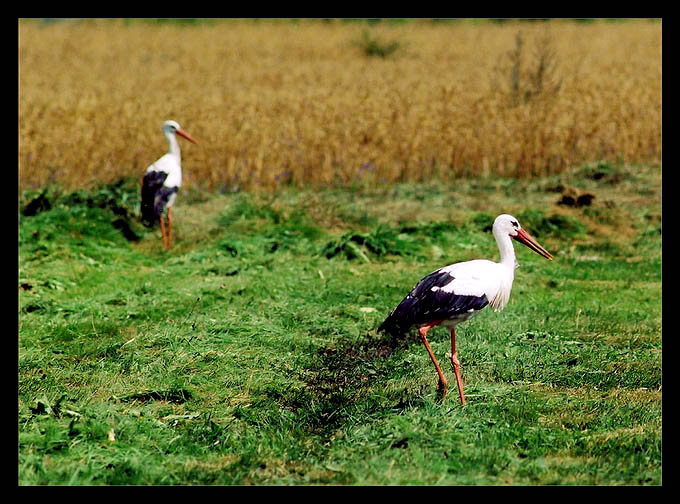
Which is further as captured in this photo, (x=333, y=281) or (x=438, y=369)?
(x=333, y=281)

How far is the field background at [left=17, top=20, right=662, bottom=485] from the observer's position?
18.2ft

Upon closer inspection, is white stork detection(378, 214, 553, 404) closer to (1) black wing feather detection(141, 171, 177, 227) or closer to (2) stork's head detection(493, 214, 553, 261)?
(2) stork's head detection(493, 214, 553, 261)

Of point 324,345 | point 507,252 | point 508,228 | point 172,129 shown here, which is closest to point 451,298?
point 507,252

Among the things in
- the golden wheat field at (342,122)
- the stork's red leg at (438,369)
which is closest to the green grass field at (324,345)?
the stork's red leg at (438,369)

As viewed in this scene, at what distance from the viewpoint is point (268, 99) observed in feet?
61.8

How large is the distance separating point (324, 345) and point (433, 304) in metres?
→ 1.64

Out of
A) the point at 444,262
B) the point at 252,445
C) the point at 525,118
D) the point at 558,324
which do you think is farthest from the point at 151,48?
the point at 252,445

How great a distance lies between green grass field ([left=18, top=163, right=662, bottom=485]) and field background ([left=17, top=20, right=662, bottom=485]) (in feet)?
0.09

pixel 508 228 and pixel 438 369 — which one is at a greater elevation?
pixel 508 228

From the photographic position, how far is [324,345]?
7738 mm

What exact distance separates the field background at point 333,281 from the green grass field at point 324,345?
0.09ft

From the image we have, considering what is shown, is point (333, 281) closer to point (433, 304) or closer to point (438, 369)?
point (433, 304)

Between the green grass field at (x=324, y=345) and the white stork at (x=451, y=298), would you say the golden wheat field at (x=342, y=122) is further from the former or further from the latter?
the white stork at (x=451, y=298)

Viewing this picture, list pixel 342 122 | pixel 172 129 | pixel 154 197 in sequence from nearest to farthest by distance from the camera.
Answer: pixel 154 197, pixel 172 129, pixel 342 122
